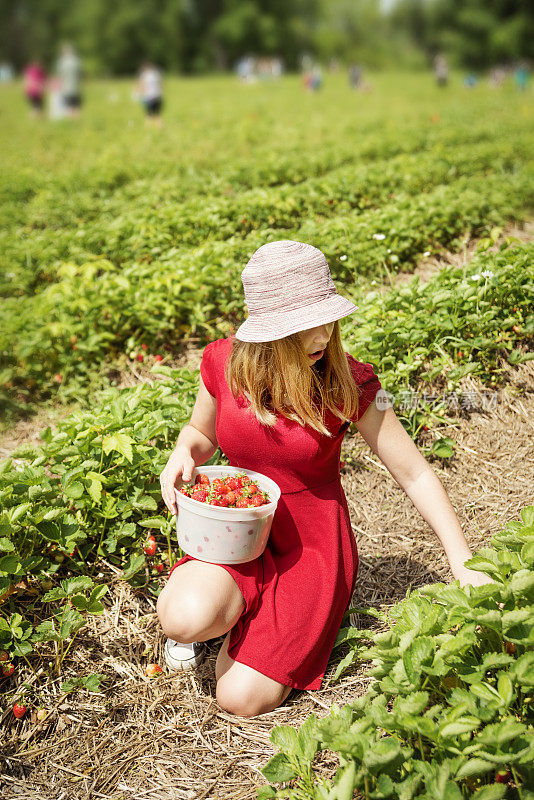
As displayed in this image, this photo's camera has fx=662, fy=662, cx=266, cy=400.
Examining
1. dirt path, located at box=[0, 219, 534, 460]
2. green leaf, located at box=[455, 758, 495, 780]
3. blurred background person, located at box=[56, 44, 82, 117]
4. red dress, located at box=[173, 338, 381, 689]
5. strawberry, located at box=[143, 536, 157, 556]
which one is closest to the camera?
green leaf, located at box=[455, 758, 495, 780]

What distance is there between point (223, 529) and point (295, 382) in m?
0.45

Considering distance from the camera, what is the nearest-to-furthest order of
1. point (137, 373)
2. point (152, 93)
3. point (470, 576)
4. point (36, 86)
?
point (470, 576)
point (137, 373)
point (152, 93)
point (36, 86)

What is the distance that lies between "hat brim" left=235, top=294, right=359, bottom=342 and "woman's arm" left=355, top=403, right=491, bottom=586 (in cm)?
32

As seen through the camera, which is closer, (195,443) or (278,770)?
(278,770)

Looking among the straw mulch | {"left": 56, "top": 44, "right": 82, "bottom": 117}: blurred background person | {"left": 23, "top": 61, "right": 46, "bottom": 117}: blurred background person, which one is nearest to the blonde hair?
the straw mulch

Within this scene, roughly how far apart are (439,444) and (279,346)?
117cm

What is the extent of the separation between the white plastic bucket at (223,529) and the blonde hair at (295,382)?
224 mm

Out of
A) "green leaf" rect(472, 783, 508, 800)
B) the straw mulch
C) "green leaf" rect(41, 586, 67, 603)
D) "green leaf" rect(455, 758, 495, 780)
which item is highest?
"green leaf" rect(455, 758, 495, 780)

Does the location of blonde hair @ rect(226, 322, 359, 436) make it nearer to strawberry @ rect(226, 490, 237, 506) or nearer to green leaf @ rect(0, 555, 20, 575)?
strawberry @ rect(226, 490, 237, 506)

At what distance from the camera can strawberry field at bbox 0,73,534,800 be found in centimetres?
140

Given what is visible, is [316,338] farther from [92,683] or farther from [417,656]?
[92,683]

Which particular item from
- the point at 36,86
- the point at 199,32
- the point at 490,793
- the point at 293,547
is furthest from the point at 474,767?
the point at 199,32

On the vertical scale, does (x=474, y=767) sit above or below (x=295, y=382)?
below

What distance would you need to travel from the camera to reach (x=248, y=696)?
187 centimetres
